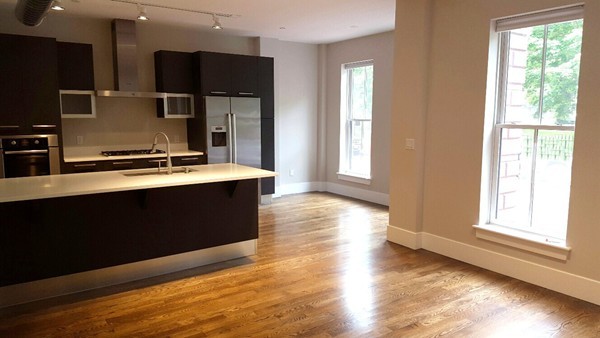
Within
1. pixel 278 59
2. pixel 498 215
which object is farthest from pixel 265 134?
pixel 498 215

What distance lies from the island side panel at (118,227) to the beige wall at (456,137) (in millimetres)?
1685

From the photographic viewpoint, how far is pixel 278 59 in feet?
23.2

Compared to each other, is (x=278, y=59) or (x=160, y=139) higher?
(x=278, y=59)

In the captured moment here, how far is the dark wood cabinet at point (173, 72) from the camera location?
19.0ft

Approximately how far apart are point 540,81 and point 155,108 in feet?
15.6

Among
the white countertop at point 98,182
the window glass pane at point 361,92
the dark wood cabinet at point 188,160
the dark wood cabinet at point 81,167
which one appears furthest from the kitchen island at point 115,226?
the window glass pane at point 361,92

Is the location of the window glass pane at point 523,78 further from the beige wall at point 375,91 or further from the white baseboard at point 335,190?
the white baseboard at point 335,190

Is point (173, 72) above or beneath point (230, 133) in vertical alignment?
above

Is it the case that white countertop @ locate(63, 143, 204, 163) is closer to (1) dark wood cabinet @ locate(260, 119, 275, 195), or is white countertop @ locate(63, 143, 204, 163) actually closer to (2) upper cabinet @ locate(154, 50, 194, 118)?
(2) upper cabinet @ locate(154, 50, 194, 118)

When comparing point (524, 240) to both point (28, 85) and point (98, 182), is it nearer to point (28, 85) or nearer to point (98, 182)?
point (98, 182)

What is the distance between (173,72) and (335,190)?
3.44 metres

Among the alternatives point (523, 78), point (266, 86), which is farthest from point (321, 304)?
point (266, 86)

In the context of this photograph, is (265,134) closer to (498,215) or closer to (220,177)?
(220,177)

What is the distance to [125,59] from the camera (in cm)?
555
